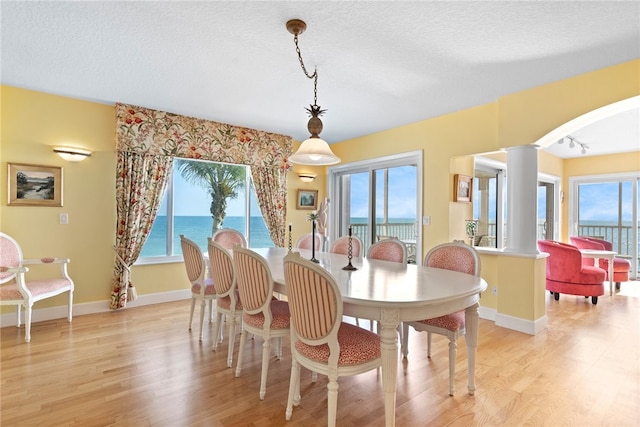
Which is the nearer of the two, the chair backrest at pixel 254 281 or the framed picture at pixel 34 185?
the chair backrest at pixel 254 281

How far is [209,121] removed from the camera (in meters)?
4.66

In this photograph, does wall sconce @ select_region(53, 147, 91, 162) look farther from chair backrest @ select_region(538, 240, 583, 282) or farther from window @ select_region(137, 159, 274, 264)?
chair backrest @ select_region(538, 240, 583, 282)

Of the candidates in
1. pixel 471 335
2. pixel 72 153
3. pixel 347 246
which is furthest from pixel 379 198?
pixel 72 153

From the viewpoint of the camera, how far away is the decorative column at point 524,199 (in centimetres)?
338

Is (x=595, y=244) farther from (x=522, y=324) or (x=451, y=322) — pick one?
(x=451, y=322)

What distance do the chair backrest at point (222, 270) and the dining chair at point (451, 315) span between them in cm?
151

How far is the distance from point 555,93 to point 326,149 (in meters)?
2.45

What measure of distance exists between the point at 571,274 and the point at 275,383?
450cm

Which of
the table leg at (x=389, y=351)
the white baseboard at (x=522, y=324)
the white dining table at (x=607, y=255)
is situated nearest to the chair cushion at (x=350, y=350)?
the table leg at (x=389, y=351)

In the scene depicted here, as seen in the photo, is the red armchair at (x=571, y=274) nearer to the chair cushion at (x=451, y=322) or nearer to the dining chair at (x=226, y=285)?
the chair cushion at (x=451, y=322)

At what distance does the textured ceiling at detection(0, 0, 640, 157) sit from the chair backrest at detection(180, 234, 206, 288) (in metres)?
1.67

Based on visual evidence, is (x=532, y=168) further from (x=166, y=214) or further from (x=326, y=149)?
(x=166, y=214)

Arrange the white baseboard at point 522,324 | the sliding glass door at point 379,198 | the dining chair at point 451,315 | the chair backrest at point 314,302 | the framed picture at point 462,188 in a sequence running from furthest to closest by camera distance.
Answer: the sliding glass door at point 379,198 < the framed picture at point 462,188 < the white baseboard at point 522,324 < the dining chair at point 451,315 < the chair backrest at point 314,302

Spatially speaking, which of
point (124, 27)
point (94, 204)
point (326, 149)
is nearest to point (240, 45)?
point (124, 27)
